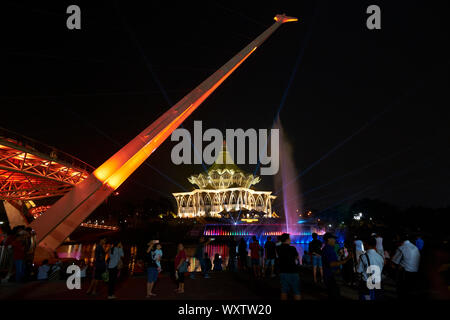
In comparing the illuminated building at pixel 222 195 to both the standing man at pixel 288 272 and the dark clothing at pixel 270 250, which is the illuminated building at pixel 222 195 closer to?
the dark clothing at pixel 270 250

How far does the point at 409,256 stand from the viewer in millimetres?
6609

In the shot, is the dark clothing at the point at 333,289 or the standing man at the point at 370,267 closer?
the standing man at the point at 370,267

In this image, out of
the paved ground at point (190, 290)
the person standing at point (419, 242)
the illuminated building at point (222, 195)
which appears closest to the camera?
the paved ground at point (190, 290)

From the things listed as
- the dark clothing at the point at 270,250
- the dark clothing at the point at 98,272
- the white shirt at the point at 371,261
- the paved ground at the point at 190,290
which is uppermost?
the white shirt at the point at 371,261

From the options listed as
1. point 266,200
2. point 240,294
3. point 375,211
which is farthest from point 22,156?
point 375,211

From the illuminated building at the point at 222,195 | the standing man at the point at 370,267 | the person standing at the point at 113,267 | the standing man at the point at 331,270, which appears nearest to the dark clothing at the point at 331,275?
the standing man at the point at 331,270

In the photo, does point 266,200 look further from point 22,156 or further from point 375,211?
point 22,156

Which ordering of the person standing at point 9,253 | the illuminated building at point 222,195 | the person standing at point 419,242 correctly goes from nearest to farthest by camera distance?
1. the person standing at point 9,253
2. the person standing at point 419,242
3. the illuminated building at point 222,195

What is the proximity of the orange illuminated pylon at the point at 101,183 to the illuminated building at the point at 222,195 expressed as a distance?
5191 cm

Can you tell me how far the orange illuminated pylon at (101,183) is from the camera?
10.2 metres

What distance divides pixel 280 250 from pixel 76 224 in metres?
9.73

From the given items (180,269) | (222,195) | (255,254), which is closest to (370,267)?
(180,269)

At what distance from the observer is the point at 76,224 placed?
12188mm

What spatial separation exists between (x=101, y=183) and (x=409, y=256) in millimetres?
10433
